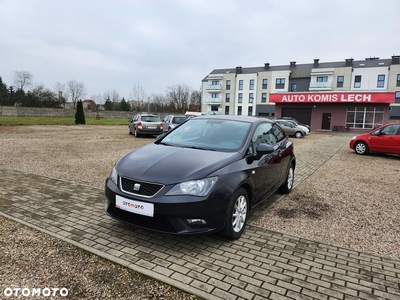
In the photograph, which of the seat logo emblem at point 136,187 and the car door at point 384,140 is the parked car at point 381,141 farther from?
the seat logo emblem at point 136,187

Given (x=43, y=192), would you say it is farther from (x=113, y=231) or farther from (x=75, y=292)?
(x=75, y=292)

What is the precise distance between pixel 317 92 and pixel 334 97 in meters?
2.06

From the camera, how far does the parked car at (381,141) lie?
1138 cm

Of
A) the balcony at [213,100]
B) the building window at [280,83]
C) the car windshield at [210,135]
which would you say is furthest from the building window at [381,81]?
the car windshield at [210,135]

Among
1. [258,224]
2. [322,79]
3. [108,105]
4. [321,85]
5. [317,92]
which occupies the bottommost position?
[258,224]

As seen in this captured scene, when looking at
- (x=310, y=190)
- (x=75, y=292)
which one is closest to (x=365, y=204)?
(x=310, y=190)

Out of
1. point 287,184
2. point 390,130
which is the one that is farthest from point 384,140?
point 287,184

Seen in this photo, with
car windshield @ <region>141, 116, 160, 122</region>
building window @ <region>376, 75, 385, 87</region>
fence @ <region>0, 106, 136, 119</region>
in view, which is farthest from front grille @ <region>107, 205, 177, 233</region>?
building window @ <region>376, 75, 385, 87</region>

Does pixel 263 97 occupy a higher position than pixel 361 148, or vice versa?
pixel 263 97

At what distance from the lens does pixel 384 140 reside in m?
11.9

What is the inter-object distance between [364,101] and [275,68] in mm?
30292

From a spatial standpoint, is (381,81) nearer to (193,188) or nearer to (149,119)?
(149,119)

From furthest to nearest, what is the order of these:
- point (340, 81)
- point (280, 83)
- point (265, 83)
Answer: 1. point (265, 83)
2. point (280, 83)
3. point (340, 81)

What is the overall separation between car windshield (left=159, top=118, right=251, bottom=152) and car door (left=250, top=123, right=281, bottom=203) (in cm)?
26
